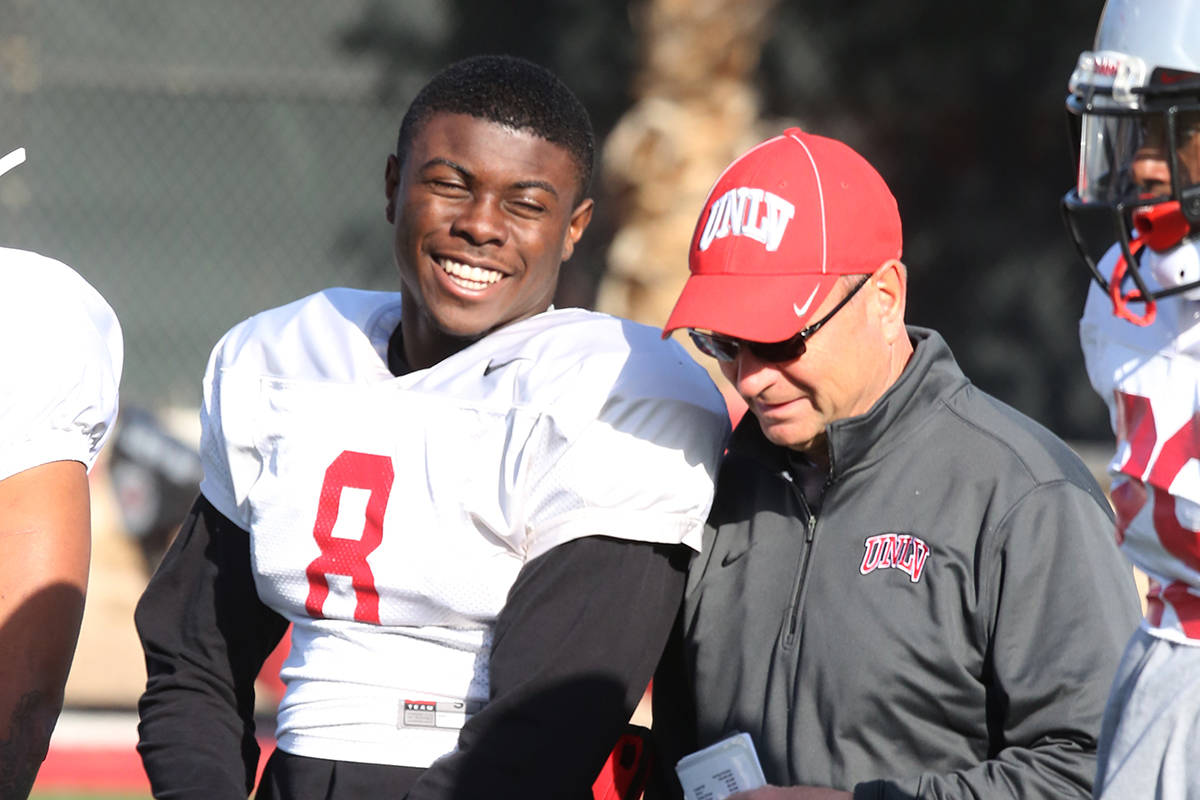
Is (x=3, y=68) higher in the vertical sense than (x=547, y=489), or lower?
higher

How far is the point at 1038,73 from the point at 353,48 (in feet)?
12.3

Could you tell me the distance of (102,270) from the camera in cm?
768

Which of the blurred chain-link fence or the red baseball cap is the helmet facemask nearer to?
the red baseball cap

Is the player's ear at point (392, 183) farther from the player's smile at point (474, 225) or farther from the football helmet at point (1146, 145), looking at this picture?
the football helmet at point (1146, 145)

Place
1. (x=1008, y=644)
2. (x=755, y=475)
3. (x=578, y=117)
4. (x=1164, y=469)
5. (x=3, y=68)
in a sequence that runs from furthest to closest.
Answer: (x=3, y=68), (x=578, y=117), (x=755, y=475), (x=1008, y=644), (x=1164, y=469)

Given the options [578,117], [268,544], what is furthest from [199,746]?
[578,117]

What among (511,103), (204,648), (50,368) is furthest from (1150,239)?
(204,648)

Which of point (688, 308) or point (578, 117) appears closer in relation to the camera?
point (688, 308)

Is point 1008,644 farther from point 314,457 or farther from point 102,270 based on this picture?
point 102,270

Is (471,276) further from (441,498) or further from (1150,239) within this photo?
(1150,239)

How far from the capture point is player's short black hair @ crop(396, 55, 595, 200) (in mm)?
2516

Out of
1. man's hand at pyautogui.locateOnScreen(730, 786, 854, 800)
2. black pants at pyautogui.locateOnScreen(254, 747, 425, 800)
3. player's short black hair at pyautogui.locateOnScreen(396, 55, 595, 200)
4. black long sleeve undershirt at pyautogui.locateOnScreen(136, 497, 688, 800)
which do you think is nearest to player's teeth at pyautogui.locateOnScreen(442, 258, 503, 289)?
player's short black hair at pyautogui.locateOnScreen(396, 55, 595, 200)

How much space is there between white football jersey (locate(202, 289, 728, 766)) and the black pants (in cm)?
1

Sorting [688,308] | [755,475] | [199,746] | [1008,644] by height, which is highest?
[688,308]
